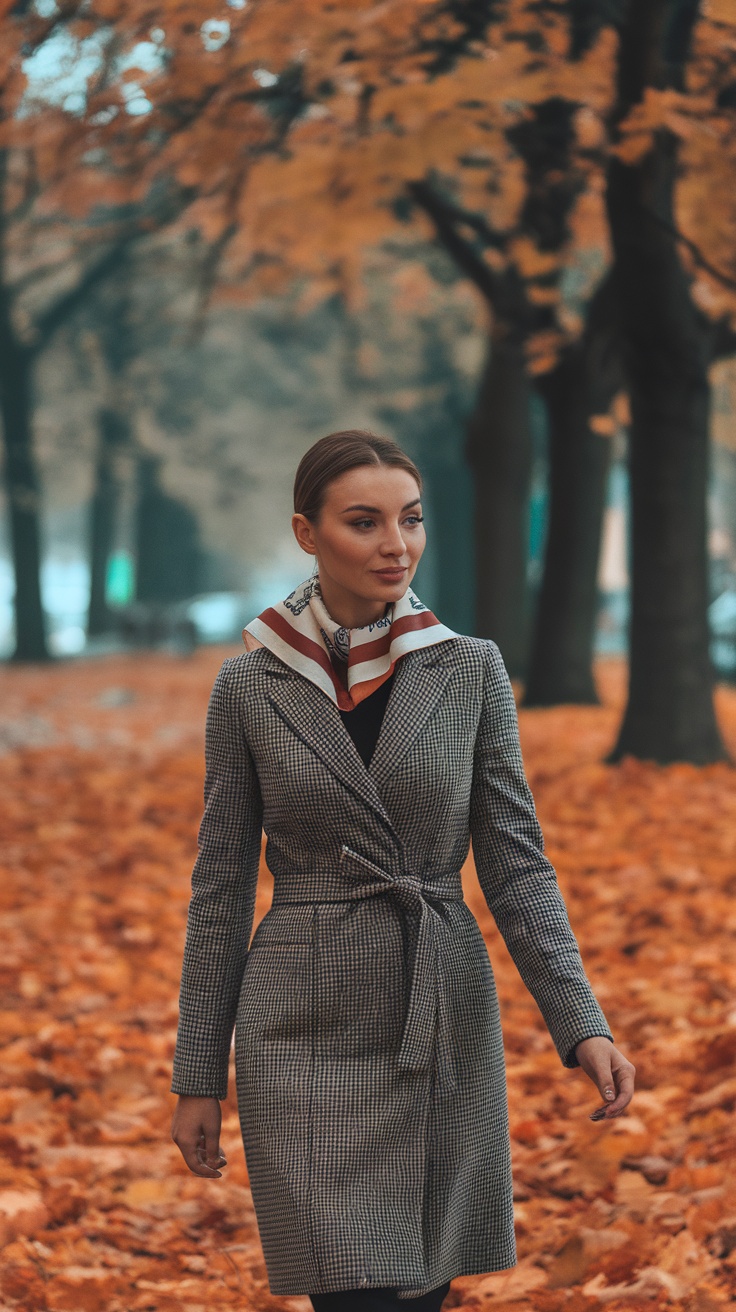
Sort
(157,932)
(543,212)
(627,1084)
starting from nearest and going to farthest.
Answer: (627,1084) < (157,932) < (543,212)

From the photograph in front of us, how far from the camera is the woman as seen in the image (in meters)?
2.55

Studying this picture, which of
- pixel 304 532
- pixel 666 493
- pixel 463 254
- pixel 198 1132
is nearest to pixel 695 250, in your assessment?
pixel 666 493

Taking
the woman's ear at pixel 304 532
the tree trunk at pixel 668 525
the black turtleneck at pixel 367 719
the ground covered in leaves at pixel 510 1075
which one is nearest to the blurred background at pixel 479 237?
the tree trunk at pixel 668 525

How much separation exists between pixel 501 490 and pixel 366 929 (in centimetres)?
1344

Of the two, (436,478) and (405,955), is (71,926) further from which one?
(436,478)

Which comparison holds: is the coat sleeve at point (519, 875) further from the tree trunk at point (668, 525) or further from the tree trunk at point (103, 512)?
the tree trunk at point (103, 512)

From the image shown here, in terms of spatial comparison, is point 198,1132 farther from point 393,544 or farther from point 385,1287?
point 393,544

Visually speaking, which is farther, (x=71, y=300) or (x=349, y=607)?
(x=71, y=300)

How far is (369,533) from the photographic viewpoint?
2.64 metres

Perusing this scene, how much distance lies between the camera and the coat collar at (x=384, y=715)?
261 centimetres

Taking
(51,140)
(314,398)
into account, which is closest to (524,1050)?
(51,140)

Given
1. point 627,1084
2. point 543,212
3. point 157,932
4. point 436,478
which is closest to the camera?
point 627,1084

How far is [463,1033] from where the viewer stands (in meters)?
2.67

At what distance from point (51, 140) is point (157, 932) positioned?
15.0 ft
